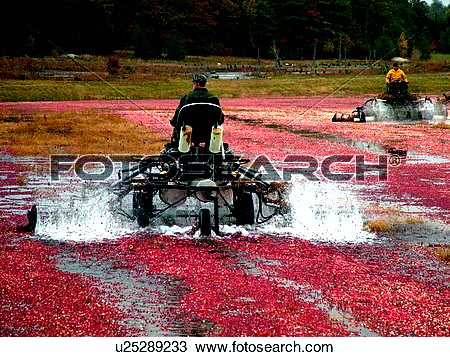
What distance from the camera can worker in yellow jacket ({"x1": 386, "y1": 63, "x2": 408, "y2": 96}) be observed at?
39.8m

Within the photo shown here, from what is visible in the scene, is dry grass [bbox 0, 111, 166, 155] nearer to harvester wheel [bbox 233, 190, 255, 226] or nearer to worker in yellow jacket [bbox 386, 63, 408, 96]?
worker in yellow jacket [bbox 386, 63, 408, 96]

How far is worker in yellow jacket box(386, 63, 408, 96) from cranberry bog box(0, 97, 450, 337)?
19021 millimetres

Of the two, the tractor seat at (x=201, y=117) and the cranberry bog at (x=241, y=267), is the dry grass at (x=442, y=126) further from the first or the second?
the tractor seat at (x=201, y=117)

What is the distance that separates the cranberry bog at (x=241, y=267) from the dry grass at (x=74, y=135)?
810 cm

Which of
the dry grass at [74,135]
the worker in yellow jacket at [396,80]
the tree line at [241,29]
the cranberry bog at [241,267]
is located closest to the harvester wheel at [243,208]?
the cranberry bog at [241,267]

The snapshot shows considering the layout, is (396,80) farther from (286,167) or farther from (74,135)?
(286,167)

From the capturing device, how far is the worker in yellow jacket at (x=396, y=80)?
3984cm

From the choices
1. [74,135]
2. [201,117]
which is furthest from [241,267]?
[74,135]

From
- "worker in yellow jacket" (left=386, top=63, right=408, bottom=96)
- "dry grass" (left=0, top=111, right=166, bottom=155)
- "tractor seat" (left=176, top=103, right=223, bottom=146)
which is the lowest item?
"dry grass" (left=0, top=111, right=166, bottom=155)

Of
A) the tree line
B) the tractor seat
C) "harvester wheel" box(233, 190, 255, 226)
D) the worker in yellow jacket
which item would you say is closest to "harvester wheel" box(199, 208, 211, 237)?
"harvester wheel" box(233, 190, 255, 226)

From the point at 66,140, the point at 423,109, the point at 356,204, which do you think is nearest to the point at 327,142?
the point at 66,140

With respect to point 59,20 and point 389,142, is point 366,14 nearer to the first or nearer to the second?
point 59,20

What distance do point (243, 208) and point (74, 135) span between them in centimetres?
2166

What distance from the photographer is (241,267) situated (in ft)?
36.6
